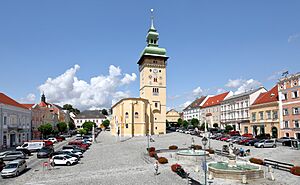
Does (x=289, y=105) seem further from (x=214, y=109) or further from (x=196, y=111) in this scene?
(x=196, y=111)

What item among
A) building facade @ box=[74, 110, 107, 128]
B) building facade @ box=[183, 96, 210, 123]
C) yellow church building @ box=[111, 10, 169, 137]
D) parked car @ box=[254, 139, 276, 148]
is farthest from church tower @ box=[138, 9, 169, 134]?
building facade @ box=[74, 110, 107, 128]

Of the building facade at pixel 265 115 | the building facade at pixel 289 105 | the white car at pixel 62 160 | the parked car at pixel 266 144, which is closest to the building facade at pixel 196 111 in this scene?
the building facade at pixel 265 115

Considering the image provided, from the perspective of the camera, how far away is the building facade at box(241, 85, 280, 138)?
57.4 meters

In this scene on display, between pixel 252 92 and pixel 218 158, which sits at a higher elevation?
pixel 252 92

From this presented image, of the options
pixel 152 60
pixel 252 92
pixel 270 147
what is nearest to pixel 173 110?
pixel 152 60

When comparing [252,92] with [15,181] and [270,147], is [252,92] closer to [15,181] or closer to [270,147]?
[270,147]

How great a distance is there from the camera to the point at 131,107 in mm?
73438

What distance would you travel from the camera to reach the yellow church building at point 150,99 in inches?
2916

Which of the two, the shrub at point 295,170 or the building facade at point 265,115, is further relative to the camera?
the building facade at point 265,115

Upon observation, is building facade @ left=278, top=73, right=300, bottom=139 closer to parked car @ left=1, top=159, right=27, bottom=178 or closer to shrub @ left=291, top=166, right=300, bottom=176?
shrub @ left=291, top=166, right=300, bottom=176

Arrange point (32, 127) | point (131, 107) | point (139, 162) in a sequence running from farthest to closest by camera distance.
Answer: point (131, 107), point (32, 127), point (139, 162)

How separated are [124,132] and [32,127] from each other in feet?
79.5

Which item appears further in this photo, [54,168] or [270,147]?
[270,147]

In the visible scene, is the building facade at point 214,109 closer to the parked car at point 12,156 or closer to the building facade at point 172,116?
the building facade at point 172,116
